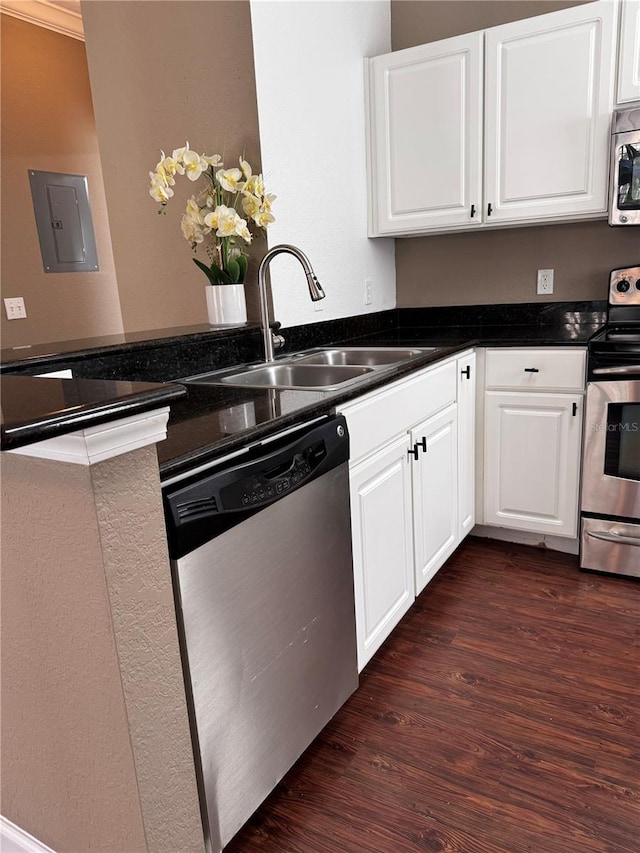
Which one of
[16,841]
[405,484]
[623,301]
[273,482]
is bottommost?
[16,841]

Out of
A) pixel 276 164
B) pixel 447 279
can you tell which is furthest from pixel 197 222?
pixel 447 279

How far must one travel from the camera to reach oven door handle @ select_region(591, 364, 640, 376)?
2191 millimetres

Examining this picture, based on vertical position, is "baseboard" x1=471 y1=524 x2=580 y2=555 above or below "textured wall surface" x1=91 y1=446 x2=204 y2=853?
below

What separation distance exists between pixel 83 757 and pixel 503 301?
8.54 ft

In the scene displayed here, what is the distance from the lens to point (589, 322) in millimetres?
2764

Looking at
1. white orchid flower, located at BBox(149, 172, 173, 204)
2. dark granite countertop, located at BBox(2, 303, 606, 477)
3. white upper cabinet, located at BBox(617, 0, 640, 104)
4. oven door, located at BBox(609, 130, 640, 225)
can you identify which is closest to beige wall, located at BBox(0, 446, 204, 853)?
dark granite countertop, located at BBox(2, 303, 606, 477)

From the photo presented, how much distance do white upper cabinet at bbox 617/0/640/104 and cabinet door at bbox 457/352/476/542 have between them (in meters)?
1.10

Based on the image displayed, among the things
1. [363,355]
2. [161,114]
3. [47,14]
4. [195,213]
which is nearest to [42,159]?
[47,14]

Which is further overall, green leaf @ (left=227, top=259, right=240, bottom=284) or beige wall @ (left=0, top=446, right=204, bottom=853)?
green leaf @ (left=227, top=259, right=240, bottom=284)

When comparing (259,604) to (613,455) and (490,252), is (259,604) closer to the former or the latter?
(613,455)

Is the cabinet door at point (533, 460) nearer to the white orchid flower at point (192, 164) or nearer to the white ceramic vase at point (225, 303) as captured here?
the white ceramic vase at point (225, 303)

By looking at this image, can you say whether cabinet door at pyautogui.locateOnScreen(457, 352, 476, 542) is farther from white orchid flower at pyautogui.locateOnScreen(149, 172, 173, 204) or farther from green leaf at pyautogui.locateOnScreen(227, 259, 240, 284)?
white orchid flower at pyautogui.locateOnScreen(149, 172, 173, 204)

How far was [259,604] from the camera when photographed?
48.4 inches

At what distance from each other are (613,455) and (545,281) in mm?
946
